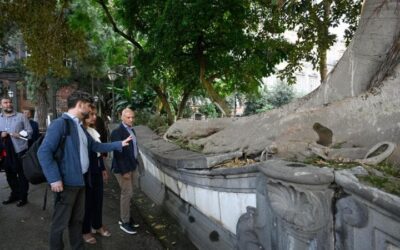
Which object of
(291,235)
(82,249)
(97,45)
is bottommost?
(82,249)

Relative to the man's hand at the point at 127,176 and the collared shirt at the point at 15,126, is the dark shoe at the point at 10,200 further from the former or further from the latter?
the man's hand at the point at 127,176

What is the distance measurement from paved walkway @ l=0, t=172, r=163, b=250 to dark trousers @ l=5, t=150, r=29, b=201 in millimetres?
216

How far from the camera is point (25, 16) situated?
30.9ft

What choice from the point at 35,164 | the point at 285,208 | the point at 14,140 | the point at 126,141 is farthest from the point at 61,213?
the point at 14,140

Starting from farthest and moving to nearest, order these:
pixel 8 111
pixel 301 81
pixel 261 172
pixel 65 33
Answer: pixel 301 81 → pixel 65 33 → pixel 8 111 → pixel 261 172

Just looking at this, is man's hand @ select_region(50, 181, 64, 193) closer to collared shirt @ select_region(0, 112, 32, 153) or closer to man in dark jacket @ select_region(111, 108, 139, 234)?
man in dark jacket @ select_region(111, 108, 139, 234)

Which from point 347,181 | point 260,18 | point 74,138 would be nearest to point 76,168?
point 74,138

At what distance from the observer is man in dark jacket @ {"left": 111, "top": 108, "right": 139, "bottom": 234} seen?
194 inches

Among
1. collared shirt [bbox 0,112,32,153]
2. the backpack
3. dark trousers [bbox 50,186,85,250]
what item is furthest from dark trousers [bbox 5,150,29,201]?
dark trousers [bbox 50,186,85,250]

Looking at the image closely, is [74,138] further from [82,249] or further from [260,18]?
[260,18]

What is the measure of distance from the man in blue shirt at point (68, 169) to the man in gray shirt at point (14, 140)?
2.81 m

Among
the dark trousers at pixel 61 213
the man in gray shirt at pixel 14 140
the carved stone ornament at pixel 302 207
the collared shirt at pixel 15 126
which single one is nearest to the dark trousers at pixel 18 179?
the man in gray shirt at pixel 14 140

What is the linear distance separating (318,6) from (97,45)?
14559mm

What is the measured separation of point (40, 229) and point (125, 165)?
145 centimetres
